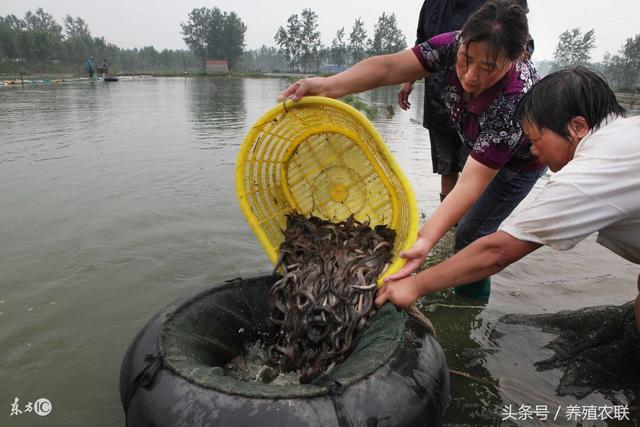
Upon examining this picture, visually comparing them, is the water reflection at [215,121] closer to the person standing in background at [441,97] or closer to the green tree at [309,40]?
the person standing in background at [441,97]

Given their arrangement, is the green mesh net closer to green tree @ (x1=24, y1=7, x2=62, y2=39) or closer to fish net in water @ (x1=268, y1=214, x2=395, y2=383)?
fish net in water @ (x1=268, y1=214, x2=395, y2=383)

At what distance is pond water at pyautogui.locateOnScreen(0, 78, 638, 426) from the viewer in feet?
9.32

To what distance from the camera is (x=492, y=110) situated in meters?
2.73

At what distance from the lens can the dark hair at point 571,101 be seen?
1998mm

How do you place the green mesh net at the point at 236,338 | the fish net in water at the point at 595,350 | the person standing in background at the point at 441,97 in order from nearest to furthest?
the green mesh net at the point at 236,338
the fish net in water at the point at 595,350
the person standing in background at the point at 441,97

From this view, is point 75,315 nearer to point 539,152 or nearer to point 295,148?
point 295,148

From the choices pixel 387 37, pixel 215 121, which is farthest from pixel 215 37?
pixel 215 121

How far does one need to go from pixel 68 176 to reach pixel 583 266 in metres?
7.51

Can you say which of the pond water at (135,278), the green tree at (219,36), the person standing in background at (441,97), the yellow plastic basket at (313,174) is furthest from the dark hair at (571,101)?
the green tree at (219,36)

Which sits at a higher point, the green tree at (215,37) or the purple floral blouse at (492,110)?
the green tree at (215,37)

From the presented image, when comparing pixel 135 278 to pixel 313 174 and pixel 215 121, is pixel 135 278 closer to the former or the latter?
pixel 313 174

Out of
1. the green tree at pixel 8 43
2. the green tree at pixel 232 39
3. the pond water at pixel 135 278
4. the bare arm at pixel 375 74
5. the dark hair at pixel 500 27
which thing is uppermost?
the green tree at pixel 232 39

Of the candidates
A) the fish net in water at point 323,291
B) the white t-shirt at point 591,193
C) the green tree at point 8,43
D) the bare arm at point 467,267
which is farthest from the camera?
the green tree at point 8,43

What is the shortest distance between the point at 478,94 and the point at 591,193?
1208 millimetres
